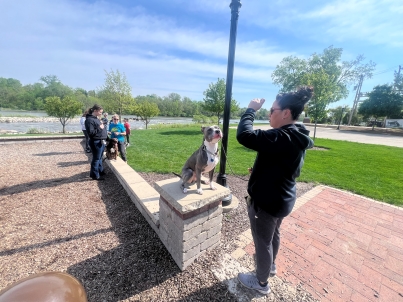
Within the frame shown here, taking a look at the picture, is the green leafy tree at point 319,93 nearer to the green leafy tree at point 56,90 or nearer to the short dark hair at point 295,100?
the short dark hair at point 295,100

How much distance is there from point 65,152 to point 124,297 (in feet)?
27.4

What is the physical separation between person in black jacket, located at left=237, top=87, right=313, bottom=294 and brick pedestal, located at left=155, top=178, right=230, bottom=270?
67cm

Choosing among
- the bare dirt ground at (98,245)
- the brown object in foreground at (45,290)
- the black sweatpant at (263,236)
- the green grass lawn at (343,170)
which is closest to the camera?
the brown object in foreground at (45,290)

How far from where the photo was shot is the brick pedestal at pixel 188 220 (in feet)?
7.34

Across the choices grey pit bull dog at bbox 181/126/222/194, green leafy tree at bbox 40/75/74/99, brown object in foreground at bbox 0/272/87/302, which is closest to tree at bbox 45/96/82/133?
grey pit bull dog at bbox 181/126/222/194

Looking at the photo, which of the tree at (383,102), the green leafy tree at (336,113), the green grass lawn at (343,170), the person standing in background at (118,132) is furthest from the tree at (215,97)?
the green leafy tree at (336,113)

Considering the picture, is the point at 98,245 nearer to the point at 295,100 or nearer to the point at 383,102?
the point at 295,100

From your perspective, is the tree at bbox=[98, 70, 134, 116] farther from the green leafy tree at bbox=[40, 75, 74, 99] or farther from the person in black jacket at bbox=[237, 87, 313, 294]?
the green leafy tree at bbox=[40, 75, 74, 99]

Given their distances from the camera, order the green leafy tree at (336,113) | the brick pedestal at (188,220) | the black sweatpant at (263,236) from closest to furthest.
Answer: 1. the black sweatpant at (263,236)
2. the brick pedestal at (188,220)
3. the green leafy tree at (336,113)

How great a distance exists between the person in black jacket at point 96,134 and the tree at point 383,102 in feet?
129

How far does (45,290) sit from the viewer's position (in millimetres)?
990

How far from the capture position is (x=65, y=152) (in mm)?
8273

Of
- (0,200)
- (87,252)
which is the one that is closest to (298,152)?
(87,252)

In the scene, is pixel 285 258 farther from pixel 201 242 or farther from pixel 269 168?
pixel 269 168
